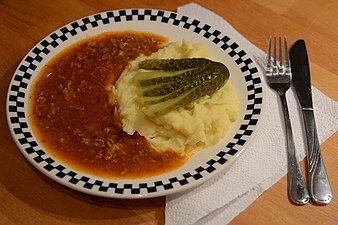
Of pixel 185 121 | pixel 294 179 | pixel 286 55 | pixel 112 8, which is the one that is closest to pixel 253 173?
pixel 294 179

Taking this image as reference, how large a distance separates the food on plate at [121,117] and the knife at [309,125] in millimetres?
263

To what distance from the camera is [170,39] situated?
Result: 1.93 meters

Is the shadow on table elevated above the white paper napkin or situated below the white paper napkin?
below

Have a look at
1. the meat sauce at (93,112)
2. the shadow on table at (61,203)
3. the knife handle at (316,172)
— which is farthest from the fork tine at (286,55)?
the shadow on table at (61,203)

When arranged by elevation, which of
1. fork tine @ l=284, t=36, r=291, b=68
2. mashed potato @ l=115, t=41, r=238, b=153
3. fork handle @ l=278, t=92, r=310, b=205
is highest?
fork tine @ l=284, t=36, r=291, b=68

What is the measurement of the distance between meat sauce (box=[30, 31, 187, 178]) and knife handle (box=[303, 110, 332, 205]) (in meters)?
0.40

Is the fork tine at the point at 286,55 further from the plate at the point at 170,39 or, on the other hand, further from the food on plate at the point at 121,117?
the food on plate at the point at 121,117

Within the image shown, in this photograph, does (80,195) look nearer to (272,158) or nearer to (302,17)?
(272,158)

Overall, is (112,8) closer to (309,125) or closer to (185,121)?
(185,121)

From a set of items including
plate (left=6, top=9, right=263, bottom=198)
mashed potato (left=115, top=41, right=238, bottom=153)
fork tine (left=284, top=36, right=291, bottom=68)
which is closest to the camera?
plate (left=6, top=9, right=263, bottom=198)

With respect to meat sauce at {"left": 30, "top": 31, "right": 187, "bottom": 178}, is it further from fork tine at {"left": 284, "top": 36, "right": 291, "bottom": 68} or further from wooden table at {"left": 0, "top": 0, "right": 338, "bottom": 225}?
fork tine at {"left": 284, "top": 36, "right": 291, "bottom": 68}

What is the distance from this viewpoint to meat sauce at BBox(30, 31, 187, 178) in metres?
1.54

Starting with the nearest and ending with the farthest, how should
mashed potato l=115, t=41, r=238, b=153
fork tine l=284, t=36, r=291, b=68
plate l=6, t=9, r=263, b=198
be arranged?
plate l=6, t=9, r=263, b=198, mashed potato l=115, t=41, r=238, b=153, fork tine l=284, t=36, r=291, b=68

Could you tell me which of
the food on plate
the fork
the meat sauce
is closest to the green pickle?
the food on plate
